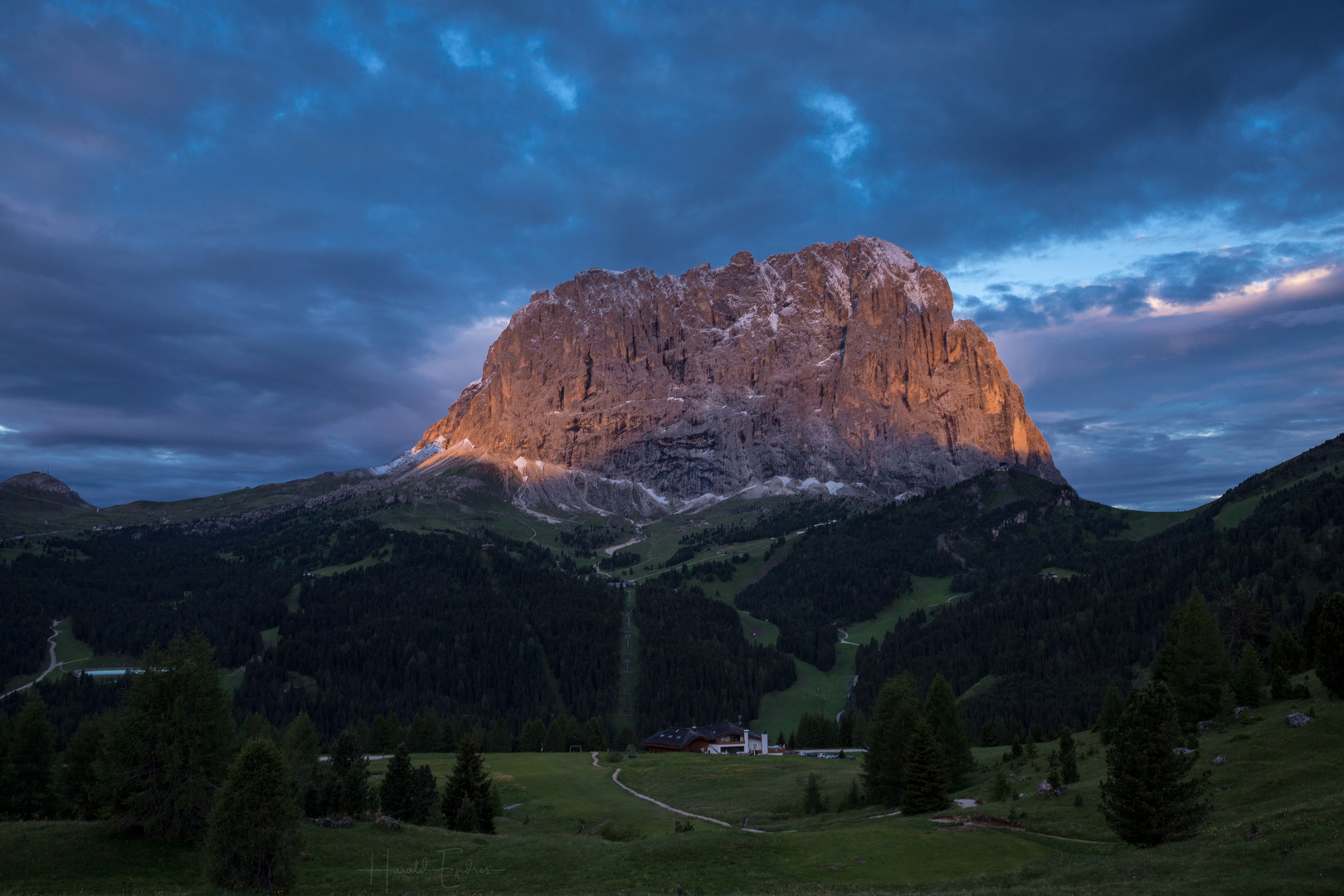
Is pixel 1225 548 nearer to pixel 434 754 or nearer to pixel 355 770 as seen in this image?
pixel 434 754

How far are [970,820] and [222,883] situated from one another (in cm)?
4043

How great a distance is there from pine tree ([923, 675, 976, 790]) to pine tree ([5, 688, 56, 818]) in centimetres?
7383

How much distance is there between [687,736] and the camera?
125m

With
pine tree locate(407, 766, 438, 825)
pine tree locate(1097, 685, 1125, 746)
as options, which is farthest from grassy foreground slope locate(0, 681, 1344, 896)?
pine tree locate(407, 766, 438, 825)

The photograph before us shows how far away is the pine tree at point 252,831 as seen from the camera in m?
33.2

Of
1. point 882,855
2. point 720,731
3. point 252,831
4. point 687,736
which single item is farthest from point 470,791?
point 720,731

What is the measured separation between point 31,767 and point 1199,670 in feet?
311

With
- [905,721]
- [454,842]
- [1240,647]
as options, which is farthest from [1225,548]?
[454,842]

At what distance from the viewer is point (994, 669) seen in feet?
602

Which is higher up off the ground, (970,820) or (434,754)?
(970,820)

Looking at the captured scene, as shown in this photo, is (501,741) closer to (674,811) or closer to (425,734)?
(425,734)

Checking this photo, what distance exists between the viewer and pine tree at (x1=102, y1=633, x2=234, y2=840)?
3728 cm

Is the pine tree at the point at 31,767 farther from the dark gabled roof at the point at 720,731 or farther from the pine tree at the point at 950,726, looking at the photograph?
the dark gabled roof at the point at 720,731

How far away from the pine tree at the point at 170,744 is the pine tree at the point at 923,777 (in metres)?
43.3
